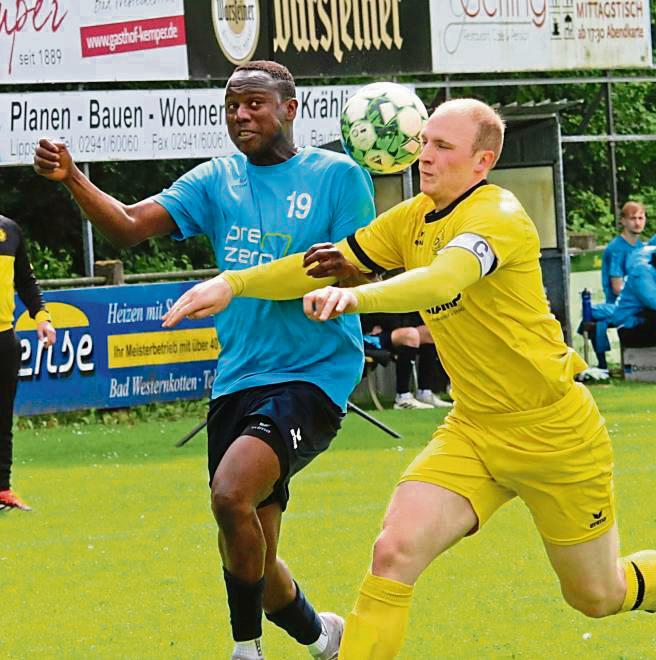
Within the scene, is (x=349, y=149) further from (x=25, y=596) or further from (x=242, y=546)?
(x=25, y=596)

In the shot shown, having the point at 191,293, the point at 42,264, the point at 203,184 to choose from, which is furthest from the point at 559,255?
the point at 191,293

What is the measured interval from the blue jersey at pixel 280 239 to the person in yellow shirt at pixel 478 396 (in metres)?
0.49

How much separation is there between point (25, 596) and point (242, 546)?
276cm

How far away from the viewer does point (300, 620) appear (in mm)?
6328

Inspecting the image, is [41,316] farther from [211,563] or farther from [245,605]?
[245,605]

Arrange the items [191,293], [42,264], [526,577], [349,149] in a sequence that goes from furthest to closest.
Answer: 1. [42,264]
2. [526,577]
3. [349,149]
4. [191,293]

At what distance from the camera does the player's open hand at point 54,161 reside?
587cm

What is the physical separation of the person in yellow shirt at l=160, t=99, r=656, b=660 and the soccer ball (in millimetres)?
1077

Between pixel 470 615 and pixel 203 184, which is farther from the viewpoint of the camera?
pixel 470 615

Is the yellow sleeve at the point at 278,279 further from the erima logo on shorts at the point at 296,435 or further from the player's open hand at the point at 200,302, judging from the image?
the erima logo on shorts at the point at 296,435

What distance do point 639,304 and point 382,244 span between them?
13201mm

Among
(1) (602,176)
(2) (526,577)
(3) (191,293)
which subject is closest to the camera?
(3) (191,293)

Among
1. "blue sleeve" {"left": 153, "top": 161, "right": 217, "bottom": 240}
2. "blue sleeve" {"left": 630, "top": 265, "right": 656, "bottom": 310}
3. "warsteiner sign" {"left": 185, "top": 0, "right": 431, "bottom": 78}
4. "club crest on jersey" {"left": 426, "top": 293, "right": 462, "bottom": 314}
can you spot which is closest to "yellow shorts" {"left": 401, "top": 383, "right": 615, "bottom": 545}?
"club crest on jersey" {"left": 426, "top": 293, "right": 462, "bottom": 314}

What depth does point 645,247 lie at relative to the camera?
18078 mm
